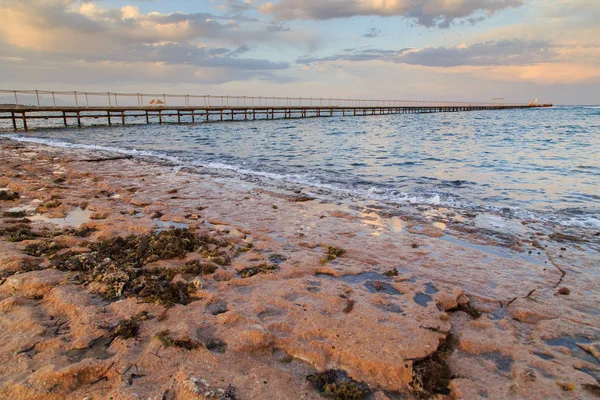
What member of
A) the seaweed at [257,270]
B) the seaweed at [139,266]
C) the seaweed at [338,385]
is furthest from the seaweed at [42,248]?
the seaweed at [338,385]

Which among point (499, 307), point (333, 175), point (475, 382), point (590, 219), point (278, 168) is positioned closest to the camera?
point (475, 382)

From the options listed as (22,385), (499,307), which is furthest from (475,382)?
(22,385)

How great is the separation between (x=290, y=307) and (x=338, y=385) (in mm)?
1011

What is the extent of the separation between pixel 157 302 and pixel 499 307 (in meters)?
3.19

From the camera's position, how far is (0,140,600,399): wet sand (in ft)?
7.42

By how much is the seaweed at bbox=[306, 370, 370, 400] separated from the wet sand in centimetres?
1

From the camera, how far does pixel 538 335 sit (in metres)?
2.89

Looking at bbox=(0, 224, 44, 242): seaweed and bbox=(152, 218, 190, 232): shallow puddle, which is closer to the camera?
bbox=(0, 224, 44, 242): seaweed

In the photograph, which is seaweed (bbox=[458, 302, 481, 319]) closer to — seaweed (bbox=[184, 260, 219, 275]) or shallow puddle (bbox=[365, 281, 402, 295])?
shallow puddle (bbox=[365, 281, 402, 295])

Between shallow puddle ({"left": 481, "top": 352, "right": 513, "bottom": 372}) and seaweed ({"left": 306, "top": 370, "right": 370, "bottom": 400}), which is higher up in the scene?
seaweed ({"left": 306, "top": 370, "right": 370, "bottom": 400})

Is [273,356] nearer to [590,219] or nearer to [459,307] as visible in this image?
[459,307]

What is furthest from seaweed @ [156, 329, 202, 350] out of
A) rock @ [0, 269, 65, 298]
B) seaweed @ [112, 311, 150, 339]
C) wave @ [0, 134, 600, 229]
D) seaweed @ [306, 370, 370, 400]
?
wave @ [0, 134, 600, 229]

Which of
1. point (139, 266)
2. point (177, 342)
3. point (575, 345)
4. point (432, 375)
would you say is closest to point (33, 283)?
point (139, 266)

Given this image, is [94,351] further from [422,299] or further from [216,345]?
[422,299]
